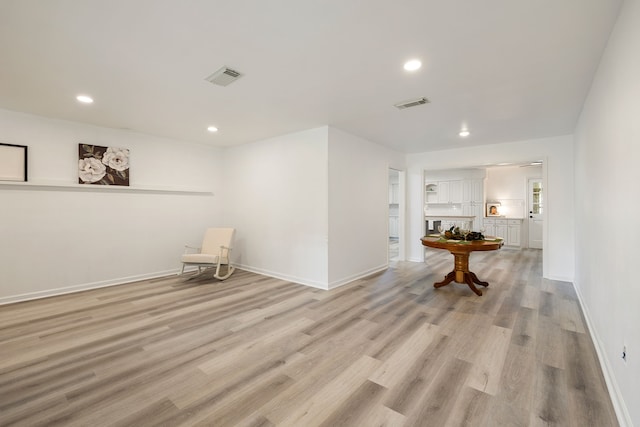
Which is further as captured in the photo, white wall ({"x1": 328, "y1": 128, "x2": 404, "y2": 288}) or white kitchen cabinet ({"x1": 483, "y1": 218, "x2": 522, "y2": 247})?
white kitchen cabinet ({"x1": 483, "y1": 218, "x2": 522, "y2": 247})

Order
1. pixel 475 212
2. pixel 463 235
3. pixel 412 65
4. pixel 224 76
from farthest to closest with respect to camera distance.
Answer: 1. pixel 475 212
2. pixel 463 235
3. pixel 224 76
4. pixel 412 65

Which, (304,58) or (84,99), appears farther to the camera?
(84,99)

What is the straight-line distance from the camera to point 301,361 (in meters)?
2.19

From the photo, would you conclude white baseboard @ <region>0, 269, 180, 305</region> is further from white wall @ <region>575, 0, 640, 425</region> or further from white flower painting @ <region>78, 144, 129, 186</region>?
white wall @ <region>575, 0, 640, 425</region>

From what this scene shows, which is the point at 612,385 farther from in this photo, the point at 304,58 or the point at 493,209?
the point at 493,209

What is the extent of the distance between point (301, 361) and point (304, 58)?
2.49m

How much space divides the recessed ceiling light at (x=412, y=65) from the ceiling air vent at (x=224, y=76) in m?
1.53

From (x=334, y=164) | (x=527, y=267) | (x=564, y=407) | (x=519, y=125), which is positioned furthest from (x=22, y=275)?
(x=527, y=267)

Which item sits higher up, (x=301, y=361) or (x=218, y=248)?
(x=218, y=248)

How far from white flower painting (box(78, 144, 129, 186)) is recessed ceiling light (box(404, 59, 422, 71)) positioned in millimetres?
4520

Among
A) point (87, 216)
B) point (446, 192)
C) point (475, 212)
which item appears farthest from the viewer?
point (446, 192)

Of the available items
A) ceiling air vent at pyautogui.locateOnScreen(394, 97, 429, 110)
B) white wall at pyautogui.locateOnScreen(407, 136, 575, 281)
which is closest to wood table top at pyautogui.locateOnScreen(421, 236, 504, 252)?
white wall at pyautogui.locateOnScreen(407, 136, 575, 281)

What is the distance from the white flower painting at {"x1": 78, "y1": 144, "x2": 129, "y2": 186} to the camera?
13.6 ft

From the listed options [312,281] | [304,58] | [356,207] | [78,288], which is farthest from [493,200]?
[78,288]
